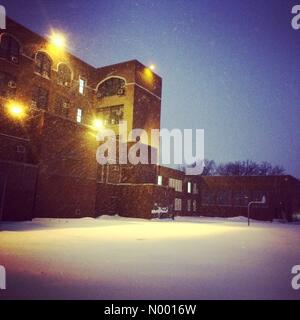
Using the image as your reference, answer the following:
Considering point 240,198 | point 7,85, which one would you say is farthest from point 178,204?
point 7,85

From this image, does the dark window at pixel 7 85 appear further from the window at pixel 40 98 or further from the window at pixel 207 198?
the window at pixel 207 198

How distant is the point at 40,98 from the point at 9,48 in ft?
17.3

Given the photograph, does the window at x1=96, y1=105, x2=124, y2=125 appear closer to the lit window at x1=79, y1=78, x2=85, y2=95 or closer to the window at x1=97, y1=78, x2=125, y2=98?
the window at x1=97, y1=78, x2=125, y2=98

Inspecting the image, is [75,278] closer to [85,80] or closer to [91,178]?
[91,178]

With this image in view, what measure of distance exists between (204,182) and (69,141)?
106 ft

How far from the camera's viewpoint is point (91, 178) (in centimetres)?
2817

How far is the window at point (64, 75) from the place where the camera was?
32.6m

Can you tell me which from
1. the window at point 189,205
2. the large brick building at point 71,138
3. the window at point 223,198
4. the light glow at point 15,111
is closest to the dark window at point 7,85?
the large brick building at point 71,138

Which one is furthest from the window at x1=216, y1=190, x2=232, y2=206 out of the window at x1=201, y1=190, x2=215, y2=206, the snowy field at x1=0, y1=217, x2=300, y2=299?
the snowy field at x1=0, y1=217, x2=300, y2=299

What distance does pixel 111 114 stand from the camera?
37.2m

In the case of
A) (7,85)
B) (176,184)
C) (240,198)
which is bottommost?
(240,198)

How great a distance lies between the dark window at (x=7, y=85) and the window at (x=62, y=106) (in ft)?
17.8

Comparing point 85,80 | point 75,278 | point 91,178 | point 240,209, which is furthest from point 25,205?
point 240,209

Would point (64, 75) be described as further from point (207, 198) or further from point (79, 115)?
point (207, 198)
